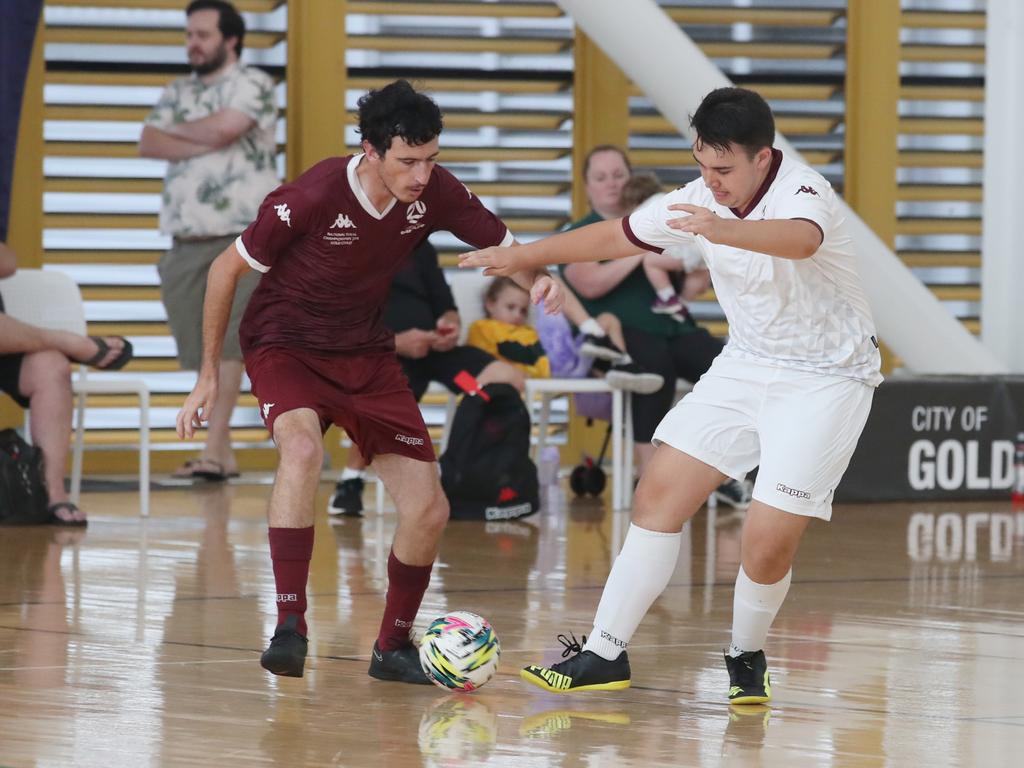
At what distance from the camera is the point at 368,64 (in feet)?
31.9

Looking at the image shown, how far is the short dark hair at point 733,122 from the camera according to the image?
3961mm

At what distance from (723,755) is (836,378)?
102 cm

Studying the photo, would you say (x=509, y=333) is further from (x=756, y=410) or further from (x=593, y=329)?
(x=756, y=410)

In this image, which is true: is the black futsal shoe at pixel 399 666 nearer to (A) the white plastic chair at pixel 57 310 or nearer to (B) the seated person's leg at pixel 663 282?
(A) the white plastic chair at pixel 57 310

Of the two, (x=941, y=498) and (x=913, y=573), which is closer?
(x=913, y=573)

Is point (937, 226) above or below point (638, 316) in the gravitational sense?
above

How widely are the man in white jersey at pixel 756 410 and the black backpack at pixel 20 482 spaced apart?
11.2 feet

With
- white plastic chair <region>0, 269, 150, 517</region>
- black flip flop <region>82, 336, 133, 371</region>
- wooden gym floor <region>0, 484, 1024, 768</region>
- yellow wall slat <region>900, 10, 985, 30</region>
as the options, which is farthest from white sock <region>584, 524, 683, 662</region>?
yellow wall slat <region>900, 10, 985, 30</region>

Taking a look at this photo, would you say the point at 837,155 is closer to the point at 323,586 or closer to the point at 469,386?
the point at 469,386

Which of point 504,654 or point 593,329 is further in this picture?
point 593,329

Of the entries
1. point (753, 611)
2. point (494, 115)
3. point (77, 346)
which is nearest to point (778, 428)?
point (753, 611)

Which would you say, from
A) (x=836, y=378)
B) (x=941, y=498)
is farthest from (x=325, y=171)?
(x=941, y=498)

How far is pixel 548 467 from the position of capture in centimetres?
916

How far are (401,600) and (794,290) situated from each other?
1254mm
